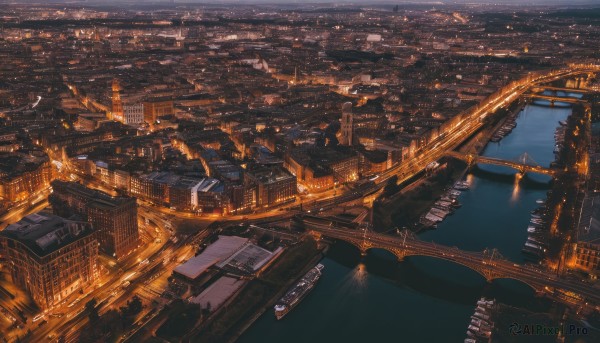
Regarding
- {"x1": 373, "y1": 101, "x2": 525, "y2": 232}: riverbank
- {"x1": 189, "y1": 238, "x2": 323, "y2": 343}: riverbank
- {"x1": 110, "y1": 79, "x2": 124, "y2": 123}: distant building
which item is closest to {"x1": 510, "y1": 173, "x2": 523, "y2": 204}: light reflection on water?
{"x1": 373, "y1": 101, "x2": 525, "y2": 232}: riverbank

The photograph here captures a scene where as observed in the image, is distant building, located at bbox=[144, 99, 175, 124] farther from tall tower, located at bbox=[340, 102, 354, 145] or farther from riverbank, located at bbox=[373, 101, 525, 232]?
riverbank, located at bbox=[373, 101, 525, 232]

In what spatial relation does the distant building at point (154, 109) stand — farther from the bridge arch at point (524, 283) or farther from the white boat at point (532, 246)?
the bridge arch at point (524, 283)

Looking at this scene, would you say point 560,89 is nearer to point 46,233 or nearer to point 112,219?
point 112,219

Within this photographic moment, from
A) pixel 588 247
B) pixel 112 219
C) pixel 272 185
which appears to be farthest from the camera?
pixel 272 185

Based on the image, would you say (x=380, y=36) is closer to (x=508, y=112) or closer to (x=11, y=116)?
(x=508, y=112)

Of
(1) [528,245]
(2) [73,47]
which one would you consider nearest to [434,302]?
(1) [528,245]

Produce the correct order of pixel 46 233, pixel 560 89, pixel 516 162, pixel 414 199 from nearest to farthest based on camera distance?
pixel 46 233 → pixel 414 199 → pixel 516 162 → pixel 560 89

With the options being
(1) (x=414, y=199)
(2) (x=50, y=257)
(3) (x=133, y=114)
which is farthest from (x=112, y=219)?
(3) (x=133, y=114)
